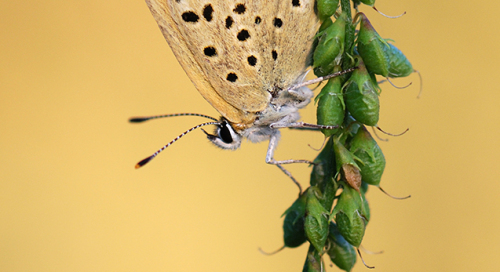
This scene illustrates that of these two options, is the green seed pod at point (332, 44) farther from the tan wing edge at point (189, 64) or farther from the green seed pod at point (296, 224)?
the tan wing edge at point (189, 64)

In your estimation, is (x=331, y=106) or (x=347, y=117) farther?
(x=347, y=117)

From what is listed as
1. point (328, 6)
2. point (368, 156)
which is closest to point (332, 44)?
point (328, 6)

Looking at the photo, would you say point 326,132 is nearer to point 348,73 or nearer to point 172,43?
point 348,73

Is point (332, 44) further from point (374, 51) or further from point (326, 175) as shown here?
point (326, 175)

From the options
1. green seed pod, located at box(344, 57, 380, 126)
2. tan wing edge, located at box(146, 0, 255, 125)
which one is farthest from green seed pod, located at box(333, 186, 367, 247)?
tan wing edge, located at box(146, 0, 255, 125)

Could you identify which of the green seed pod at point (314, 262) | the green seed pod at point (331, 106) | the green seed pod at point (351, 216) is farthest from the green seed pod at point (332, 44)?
the green seed pod at point (314, 262)

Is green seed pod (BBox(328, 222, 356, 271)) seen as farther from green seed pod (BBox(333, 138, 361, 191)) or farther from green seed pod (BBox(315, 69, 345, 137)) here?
green seed pod (BBox(315, 69, 345, 137))

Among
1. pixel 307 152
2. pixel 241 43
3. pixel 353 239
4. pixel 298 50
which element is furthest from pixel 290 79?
pixel 307 152
